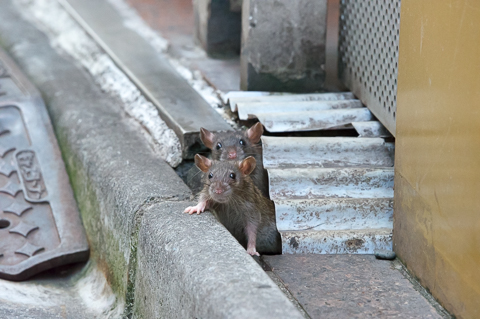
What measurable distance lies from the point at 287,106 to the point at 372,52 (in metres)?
0.68

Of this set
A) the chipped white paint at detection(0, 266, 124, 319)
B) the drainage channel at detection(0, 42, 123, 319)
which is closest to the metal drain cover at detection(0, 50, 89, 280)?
the drainage channel at detection(0, 42, 123, 319)

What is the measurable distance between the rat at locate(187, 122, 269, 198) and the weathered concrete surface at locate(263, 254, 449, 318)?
65cm

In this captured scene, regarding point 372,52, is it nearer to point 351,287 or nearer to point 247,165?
point 247,165

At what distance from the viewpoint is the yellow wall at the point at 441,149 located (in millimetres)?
2479

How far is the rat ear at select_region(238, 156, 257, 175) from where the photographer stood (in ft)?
11.5

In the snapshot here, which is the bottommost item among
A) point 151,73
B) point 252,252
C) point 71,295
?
point 71,295

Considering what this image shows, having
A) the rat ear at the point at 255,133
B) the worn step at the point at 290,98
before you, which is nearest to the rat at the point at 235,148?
the rat ear at the point at 255,133

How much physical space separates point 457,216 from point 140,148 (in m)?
2.26

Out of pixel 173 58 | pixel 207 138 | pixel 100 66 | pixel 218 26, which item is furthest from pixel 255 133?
pixel 100 66

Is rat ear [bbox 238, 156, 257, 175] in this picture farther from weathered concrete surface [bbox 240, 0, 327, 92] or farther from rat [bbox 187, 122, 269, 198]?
weathered concrete surface [bbox 240, 0, 327, 92]

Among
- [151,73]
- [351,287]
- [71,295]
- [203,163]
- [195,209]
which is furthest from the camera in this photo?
[151,73]

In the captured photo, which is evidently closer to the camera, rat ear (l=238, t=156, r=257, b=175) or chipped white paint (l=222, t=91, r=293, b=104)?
rat ear (l=238, t=156, r=257, b=175)

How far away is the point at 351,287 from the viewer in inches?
119

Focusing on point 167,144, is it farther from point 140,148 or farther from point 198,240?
point 198,240
